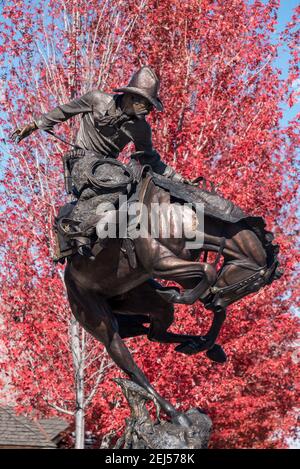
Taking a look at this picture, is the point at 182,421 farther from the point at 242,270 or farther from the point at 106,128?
the point at 106,128

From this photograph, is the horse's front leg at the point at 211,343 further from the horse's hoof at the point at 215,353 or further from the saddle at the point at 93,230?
the saddle at the point at 93,230

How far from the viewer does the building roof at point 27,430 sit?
13.8 m

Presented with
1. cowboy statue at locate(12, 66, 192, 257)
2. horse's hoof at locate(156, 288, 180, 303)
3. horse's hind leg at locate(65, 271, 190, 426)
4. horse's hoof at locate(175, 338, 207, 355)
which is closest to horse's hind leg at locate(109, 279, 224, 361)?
horse's hoof at locate(175, 338, 207, 355)

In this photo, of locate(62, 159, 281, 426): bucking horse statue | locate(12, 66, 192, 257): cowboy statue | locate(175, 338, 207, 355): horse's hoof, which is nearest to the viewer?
locate(62, 159, 281, 426): bucking horse statue

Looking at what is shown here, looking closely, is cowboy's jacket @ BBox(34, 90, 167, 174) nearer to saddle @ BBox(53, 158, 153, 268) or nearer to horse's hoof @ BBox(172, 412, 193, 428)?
saddle @ BBox(53, 158, 153, 268)

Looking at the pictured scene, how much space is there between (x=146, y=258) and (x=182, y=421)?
1.17m

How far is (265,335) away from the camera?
11.2 metres

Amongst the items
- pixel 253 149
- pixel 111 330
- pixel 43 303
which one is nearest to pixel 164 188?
pixel 111 330

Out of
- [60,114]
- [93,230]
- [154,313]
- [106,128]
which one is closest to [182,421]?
[154,313]

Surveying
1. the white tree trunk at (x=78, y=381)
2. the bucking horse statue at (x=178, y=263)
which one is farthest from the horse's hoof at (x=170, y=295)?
the white tree trunk at (x=78, y=381)

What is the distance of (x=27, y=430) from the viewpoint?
571 inches

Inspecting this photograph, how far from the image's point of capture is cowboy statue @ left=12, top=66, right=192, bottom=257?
4957 millimetres

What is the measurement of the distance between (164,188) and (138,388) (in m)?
A: 1.48

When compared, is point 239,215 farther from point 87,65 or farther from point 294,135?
point 294,135
